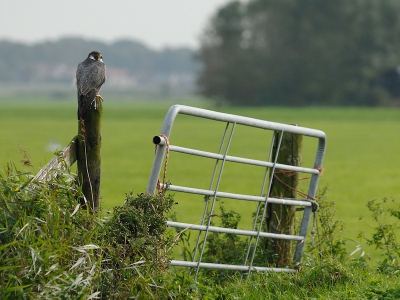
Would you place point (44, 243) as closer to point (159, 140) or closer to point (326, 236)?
point (159, 140)

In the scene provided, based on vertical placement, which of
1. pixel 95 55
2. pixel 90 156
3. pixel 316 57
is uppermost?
pixel 316 57

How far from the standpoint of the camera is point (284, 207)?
6328 millimetres

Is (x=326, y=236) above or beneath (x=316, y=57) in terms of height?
beneath

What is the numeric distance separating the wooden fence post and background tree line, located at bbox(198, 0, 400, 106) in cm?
6971

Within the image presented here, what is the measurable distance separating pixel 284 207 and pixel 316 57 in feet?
229

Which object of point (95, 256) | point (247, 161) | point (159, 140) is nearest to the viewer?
point (95, 256)

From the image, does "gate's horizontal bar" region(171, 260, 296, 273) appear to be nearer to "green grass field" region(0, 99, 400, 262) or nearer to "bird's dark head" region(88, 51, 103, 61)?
"green grass field" region(0, 99, 400, 262)

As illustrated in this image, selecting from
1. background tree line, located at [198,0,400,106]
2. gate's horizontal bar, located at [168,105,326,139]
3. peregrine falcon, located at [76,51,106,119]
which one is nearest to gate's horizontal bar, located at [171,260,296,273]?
gate's horizontal bar, located at [168,105,326,139]

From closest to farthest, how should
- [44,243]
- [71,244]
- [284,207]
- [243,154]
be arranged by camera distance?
[44,243] → [71,244] → [284,207] → [243,154]

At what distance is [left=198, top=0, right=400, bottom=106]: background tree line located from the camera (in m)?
73.4

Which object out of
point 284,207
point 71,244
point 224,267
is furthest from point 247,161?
point 71,244

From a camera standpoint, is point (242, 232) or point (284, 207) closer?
point (242, 232)

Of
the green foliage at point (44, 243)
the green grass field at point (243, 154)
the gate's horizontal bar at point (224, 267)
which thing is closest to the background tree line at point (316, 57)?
the green grass field at point (243, 154)

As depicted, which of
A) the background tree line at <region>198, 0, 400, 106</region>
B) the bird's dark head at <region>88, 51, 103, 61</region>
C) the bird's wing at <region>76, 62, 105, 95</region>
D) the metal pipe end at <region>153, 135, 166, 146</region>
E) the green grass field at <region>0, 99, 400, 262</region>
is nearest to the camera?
the metal pipe end at <region>153, 135, 166, 146</region>
